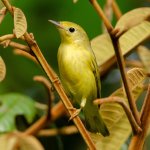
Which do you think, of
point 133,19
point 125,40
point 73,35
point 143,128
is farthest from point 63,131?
point 133,19

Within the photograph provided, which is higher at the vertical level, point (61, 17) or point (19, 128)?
point (61, 17)

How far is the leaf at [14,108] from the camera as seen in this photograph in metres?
1.49

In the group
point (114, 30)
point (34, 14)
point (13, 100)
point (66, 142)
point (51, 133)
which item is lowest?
point (66, 142)

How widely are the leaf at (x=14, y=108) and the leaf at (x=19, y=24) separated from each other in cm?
75

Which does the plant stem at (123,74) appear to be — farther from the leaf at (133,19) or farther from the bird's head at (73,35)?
the bird's head at (73,35)

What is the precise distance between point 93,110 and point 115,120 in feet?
2.25

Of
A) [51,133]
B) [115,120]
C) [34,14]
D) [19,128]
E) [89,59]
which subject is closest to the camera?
[115,120]

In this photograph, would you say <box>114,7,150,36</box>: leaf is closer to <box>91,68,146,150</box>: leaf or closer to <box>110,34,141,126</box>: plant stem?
<box>110,34,141,126</box>: plant stem

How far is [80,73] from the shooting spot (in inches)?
61.2

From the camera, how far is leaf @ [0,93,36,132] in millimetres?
1493

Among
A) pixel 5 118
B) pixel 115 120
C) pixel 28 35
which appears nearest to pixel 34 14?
pixel 5 118

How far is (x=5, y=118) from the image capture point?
4.90ft

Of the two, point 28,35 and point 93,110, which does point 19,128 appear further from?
point 28,35

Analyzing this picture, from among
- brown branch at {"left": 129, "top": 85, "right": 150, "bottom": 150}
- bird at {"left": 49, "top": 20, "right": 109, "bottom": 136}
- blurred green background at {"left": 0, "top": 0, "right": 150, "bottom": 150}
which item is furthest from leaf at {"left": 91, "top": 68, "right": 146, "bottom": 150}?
blurred green background at {"left": 0, "top": 0, "right": 150, "bottom": 150}
